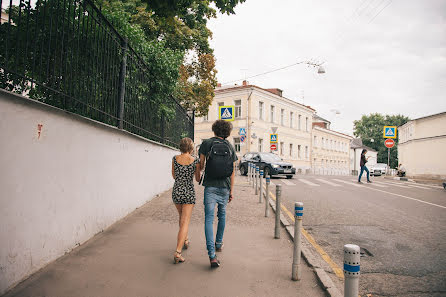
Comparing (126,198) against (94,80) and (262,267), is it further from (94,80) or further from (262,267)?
(262,267)

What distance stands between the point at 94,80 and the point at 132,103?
2.18 metres

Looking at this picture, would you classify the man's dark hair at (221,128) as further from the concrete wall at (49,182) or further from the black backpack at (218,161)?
the concrete wall at (49,182)

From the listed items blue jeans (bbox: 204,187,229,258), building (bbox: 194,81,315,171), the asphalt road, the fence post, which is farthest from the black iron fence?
building (bbox: 194,81,315,171)

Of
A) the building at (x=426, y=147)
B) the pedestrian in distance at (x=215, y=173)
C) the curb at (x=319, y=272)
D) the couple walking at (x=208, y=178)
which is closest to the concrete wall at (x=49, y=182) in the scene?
the couple walking at (x=208, y=178)

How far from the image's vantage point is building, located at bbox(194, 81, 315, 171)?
36.6 metres

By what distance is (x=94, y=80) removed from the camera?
212 inches

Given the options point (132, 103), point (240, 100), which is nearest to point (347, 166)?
point (240, 100)

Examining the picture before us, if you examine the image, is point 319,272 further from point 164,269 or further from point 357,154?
point 357,154

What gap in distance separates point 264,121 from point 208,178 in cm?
3454

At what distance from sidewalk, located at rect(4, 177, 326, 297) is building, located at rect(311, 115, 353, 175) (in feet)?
134

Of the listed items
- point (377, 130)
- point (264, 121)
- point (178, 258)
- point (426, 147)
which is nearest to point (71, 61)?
point (178, 258)

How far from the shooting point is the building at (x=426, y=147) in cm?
2688

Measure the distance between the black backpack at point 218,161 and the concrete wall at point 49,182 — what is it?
6.12 ft

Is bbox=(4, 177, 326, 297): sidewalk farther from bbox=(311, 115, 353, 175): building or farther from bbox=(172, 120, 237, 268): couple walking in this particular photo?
bbox=(311, 115, 353, 175): building
